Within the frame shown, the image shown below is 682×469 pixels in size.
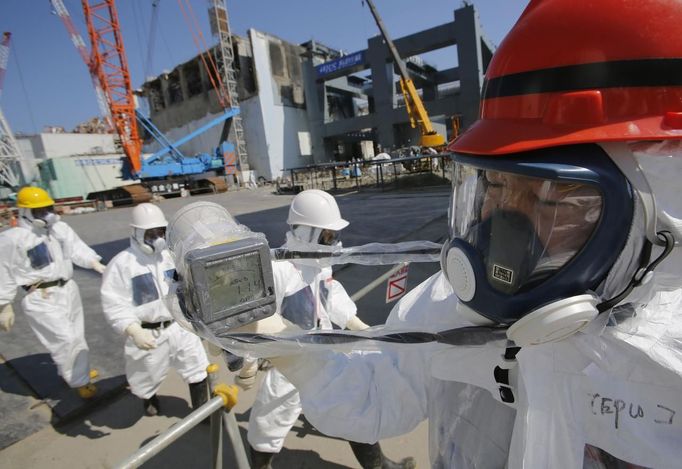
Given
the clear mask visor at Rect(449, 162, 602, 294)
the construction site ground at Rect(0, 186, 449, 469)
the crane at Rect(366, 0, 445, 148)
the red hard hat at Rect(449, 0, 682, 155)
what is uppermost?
the crane at Rect(366, 0, 445, 148)

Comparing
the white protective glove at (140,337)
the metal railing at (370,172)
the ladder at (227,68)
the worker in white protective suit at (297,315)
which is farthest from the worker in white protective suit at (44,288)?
the ladder at (227,68)

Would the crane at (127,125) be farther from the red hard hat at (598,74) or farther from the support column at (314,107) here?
the red hard hat at (598,74)

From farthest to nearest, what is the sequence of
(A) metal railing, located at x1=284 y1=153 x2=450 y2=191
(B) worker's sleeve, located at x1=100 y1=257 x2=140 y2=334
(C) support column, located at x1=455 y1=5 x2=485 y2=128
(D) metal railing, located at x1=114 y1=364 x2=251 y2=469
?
(C) support column, located at x1=455 y1=5 x2=485 y2=128
(A) metal railing, located at x1=284 y1=153 x2=450 y2=191
(B) worker's sleeve, located at x1=100 y1=257 x2=140 y2=334
(D) metal railing, located at x1=114 y1=364 x2=251 y2=469

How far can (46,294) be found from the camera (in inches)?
126

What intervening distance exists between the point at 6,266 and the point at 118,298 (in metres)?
1.31

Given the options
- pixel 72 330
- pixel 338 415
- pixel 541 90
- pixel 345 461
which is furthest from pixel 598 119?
pixel 72 330

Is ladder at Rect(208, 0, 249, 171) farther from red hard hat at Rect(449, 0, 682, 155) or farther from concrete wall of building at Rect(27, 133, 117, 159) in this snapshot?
red hard hat at Rect(449, 0, 682, 155)

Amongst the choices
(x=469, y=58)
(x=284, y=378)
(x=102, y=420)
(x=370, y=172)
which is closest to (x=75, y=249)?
(x=102, y=420)

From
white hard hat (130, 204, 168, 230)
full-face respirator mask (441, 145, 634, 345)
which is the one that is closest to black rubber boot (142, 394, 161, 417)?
white hard hat (130, 204, 168, 230)

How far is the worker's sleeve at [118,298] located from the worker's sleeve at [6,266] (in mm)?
1120

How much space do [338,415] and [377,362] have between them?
0.65ft

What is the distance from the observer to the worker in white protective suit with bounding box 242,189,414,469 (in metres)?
2.10

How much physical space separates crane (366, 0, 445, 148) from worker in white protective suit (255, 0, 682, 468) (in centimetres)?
1821

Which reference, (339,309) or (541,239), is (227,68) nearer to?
(339,309)
